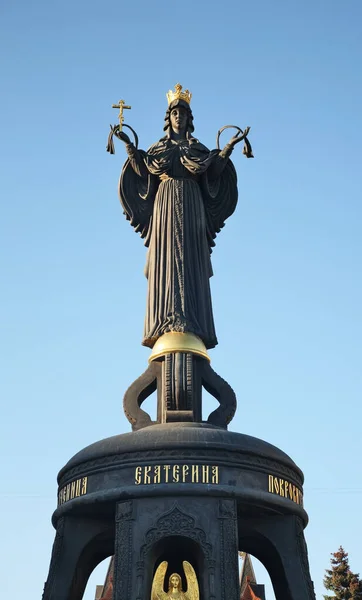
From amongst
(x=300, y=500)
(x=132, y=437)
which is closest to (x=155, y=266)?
(x=132, y=437)

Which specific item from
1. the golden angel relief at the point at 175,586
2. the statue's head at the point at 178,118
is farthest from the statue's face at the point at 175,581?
the statue's head at the point at 178,118

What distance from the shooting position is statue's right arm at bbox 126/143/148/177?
2198 cm

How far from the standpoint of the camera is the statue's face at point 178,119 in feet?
76.3

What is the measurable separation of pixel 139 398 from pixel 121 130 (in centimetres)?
650

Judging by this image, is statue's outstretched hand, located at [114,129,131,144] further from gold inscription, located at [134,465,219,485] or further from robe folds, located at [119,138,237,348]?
gold inscription, located at [134,465,219,485]

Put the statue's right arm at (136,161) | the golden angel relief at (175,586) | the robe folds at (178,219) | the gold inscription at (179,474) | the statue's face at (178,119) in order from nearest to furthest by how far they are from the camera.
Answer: the golden angel relief at (175,586) → the gold inscription at (179,474) → the robe folds at (178,219) → the statue's right arm at (136,161) → the statue's face at (178,119)

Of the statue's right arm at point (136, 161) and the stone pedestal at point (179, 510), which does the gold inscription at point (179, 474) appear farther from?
the statue's right arm at point (136, 161)

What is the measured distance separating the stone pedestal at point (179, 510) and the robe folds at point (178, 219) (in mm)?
3019

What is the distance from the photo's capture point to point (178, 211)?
863 inches

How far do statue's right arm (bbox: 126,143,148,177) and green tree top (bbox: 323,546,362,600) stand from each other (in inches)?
693

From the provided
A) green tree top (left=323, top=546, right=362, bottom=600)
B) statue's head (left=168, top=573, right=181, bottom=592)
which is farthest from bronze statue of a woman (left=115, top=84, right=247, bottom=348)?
green tree top (left=323, top=546, right=362, bottom=600)

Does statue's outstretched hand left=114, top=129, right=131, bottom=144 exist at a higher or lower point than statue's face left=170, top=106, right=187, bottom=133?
lower

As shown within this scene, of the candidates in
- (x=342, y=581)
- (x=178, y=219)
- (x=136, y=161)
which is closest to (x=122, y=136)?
(x=136, y=161)

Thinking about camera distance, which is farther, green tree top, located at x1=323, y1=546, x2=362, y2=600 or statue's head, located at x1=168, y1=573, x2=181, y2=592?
green tree top, located at x1=323, y1=546, x2=362, y2=600
